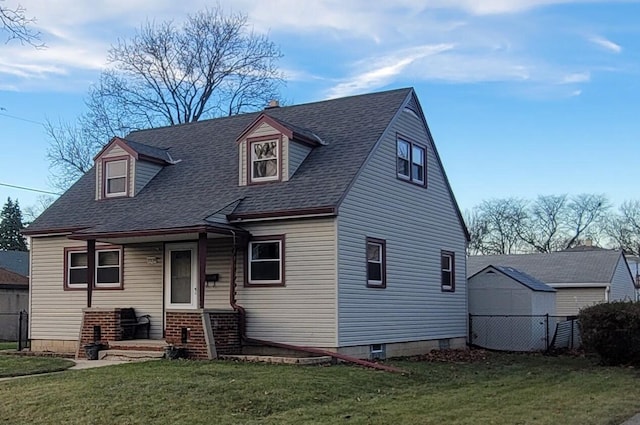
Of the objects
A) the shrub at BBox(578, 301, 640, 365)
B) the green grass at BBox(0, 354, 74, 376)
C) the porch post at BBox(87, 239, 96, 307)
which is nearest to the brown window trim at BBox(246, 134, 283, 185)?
the porch post at BBox(87, 239, 96, 307)

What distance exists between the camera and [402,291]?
19.6 m

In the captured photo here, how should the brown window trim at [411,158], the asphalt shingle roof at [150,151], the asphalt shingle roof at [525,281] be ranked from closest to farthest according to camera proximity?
the brown window trim at [411,158]
the asphalt shingle roof at [150,151]
the asphalt shingle roof at [525,281]

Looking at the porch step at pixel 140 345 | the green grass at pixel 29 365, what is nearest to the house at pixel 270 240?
the porch step at pixel 140 345

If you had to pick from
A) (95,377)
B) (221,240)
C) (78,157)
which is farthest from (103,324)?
(78,157)

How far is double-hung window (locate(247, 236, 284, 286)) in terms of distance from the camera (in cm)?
1756

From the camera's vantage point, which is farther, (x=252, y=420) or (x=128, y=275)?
(x=128, y=275)

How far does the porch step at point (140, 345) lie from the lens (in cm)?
1731

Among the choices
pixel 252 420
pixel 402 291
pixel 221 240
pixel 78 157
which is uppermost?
pixel 78 157

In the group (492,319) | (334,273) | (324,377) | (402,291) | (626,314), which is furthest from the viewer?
(492,319)

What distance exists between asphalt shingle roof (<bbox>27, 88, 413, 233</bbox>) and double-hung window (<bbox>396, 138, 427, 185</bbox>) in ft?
3.63

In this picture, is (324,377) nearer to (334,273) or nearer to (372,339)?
(334,273)

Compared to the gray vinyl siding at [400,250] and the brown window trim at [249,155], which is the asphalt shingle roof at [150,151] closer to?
the brown window trim at [249,155]

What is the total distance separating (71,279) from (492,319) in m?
12.4

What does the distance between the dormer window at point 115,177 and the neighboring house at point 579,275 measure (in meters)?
19.9
